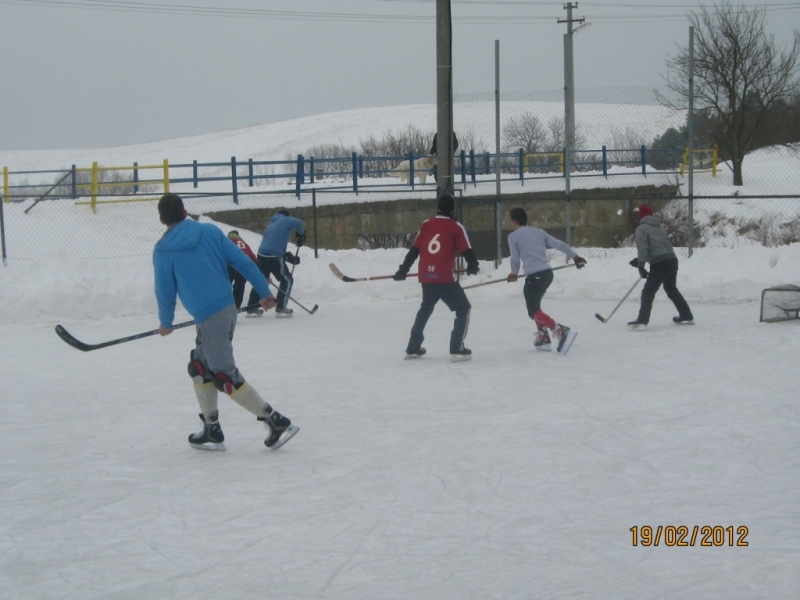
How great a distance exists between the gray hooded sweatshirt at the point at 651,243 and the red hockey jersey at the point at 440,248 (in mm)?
2386

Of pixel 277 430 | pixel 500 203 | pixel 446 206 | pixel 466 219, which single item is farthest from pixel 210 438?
pixel 466 219

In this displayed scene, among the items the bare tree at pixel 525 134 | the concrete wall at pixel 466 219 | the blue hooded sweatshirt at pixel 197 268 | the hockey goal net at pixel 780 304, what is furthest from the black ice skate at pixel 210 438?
the bare tree at pixel 525 134

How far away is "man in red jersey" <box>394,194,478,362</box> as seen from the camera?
7898 millimetres

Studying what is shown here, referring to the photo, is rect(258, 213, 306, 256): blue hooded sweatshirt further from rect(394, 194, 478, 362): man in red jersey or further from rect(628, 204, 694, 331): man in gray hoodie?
rect(628, 204, 694, 331): man in gray hoodie

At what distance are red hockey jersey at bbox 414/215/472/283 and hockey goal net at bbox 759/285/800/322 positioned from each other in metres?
3.69

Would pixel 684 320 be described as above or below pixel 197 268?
below

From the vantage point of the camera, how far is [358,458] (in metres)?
5.12

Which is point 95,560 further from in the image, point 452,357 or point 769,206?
point 769,206

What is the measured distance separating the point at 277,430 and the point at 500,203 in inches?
459

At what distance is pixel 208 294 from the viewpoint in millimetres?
5066

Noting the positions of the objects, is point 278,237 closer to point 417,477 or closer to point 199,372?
point 199,372

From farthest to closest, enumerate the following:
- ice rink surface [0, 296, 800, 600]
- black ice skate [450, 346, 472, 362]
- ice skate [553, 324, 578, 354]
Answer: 1. ice skate [553, 324, 578, 354]
2. black ice skate [450, 346, 472, 362]
3. ice rink surface [0, 296, 800, 600]

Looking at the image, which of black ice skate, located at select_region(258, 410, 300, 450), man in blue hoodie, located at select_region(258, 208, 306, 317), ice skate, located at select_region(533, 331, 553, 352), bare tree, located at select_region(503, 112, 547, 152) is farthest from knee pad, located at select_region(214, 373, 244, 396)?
bare tree, located at select_region(503, 112, 547, 152)
